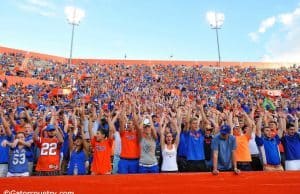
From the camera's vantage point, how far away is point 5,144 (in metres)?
8.14

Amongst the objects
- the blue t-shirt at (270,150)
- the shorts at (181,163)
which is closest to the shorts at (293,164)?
the blue t-shirt at (270,150)

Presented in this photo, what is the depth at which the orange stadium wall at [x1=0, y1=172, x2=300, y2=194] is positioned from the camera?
21.2 ft

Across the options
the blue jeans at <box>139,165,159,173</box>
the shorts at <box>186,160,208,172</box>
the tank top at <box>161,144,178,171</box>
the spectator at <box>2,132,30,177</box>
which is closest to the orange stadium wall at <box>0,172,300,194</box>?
the blue jeans at <box>139,165,159,173</box>

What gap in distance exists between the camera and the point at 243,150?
8.20 meters

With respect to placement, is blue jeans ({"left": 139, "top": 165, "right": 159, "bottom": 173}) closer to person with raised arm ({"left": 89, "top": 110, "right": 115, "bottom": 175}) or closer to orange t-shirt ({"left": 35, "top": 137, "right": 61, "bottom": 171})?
person with raised arm ({"left": 89, "top": 110, "right": 115, "bottom": 175})

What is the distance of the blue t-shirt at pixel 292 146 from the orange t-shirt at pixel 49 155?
17.0 ft

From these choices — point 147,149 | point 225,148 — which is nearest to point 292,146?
point 225,148

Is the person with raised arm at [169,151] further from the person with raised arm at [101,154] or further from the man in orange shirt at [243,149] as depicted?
the man in orange shirt at [243,149]

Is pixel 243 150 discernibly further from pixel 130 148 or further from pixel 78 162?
pixel 78 162

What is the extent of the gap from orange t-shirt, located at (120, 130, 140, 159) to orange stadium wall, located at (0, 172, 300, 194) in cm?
141

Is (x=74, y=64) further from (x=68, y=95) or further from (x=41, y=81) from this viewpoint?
(x=68, y=95)

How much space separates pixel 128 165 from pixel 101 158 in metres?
0.62

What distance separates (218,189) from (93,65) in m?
40.4

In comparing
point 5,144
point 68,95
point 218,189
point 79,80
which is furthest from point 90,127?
point 79,80
